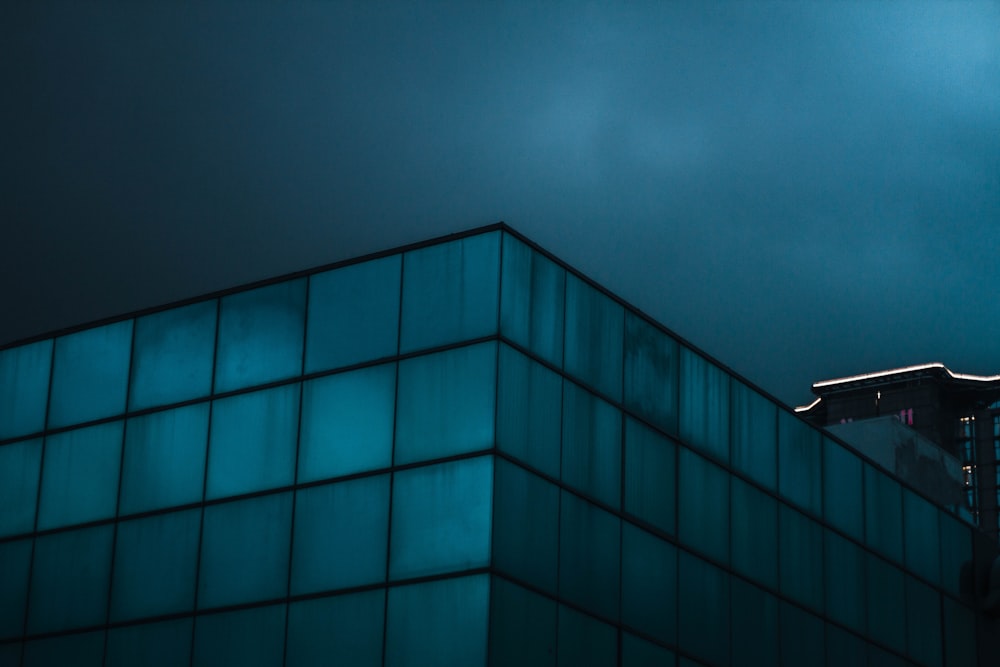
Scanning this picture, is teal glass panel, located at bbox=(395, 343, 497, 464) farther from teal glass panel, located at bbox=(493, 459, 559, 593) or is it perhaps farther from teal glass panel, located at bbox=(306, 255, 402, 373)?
teal glass panel, located at bbox=(306, 255, 402, 373)

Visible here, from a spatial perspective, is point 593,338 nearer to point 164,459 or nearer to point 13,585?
point 164,459

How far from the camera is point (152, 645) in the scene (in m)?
31.4

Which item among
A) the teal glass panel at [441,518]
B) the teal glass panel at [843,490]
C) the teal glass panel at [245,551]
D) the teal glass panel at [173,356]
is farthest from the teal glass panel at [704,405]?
the teal glass panel at [173,356]

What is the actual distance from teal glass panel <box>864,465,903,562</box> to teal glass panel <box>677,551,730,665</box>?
801cm

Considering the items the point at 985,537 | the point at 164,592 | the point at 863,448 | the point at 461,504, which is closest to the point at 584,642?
the point at 461,504

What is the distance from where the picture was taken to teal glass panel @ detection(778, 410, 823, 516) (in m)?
37.3

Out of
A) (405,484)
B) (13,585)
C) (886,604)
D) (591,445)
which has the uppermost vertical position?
(591,445)

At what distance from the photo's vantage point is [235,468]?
103 ft

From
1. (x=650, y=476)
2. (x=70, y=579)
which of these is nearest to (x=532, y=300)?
(x=650, y=476)

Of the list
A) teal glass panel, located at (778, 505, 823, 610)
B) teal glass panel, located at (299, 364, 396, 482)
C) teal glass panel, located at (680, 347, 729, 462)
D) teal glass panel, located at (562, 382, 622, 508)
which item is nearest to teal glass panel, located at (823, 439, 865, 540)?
teal glass panel, located at (778, 505, 823, 610)

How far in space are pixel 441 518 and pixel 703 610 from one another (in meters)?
7.80

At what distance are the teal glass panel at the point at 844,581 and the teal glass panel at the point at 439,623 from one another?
1379 cm

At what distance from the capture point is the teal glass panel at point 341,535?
2866 centimetres

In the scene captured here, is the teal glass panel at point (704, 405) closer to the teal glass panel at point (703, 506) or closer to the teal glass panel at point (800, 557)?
the teal glass panel at point (703, 506)
